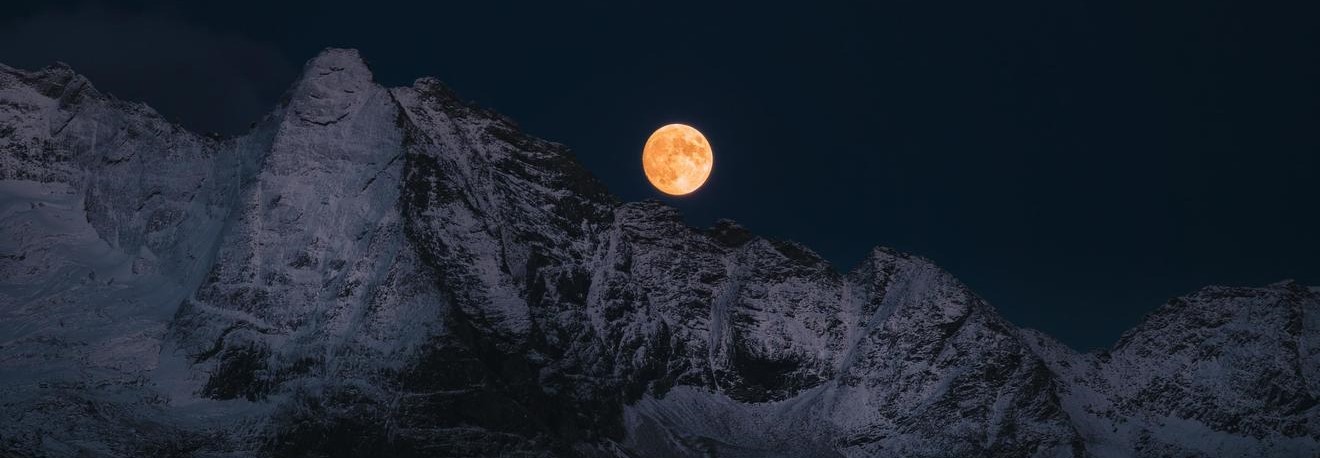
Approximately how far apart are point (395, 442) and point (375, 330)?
58.6 ft

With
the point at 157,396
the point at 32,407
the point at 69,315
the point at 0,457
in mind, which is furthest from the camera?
the point at 69,315

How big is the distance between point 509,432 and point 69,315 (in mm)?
64498

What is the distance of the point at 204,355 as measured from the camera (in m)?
193

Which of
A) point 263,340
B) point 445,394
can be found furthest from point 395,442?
point 263,340

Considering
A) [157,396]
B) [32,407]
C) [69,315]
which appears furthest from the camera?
[69,315]

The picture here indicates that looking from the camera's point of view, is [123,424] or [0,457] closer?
[0,457]

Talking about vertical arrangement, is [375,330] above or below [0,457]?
above

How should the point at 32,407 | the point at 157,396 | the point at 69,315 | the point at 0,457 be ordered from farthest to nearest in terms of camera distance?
the point at 69,315, the point at 157,396, the point at 32,407, the point at 0,457

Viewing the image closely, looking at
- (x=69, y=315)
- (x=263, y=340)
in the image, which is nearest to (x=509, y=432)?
(x=263, y=340)

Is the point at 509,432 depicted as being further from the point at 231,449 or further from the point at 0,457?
the point at 0,457

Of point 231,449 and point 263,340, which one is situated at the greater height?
point 263,340

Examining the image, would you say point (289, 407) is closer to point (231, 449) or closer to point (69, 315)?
point (231, 449)

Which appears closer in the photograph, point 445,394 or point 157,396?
point 157,396

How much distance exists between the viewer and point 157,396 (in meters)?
183
